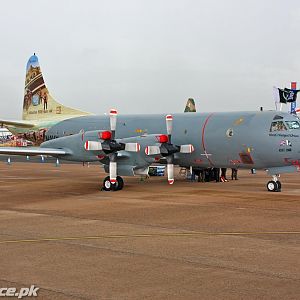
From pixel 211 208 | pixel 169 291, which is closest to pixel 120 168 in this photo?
pixel 211 208

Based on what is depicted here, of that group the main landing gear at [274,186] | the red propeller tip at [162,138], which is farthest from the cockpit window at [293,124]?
the red propeller tip at [162,138]

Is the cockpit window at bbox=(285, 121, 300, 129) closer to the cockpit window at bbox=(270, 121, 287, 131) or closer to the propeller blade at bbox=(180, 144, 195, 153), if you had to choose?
the cockpit window at bbox=(270, 121, 287, 131)

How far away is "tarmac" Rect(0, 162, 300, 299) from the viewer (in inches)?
301

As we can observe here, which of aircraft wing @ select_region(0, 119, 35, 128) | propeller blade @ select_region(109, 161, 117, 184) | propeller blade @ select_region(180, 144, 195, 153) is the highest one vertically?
aircraft wing @ select_region(0, 119, 35, 128)

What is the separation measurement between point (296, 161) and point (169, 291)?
52.5ft

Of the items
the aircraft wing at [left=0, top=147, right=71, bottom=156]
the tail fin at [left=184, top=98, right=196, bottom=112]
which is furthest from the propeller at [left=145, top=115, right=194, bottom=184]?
the tail fin at [left=184, top=98, right=196, bottom=112]

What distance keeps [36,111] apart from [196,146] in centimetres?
1607

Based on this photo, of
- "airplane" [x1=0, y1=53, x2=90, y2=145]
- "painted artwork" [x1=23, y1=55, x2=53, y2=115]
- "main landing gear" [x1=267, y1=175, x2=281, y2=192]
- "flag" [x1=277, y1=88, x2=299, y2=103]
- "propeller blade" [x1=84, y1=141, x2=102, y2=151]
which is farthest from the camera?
"flag" [x1=277, y1=88, x2=299, y2=103]

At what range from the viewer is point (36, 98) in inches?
1444

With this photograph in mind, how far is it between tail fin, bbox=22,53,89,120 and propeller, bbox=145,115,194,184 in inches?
492

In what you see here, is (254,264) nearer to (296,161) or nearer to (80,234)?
(80,234)

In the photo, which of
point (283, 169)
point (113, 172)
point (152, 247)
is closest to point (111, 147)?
point (113, 172)

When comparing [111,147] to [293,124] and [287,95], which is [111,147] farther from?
[287,95]

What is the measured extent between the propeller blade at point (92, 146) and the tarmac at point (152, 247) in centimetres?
366
